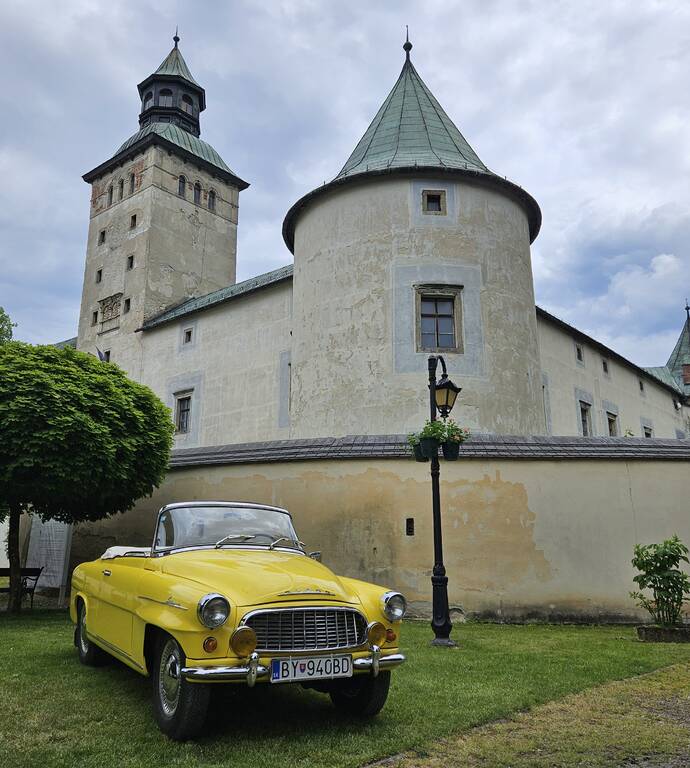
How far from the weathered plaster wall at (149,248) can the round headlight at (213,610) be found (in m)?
26.3

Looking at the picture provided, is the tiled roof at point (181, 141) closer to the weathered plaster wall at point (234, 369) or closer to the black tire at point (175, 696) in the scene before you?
the weathered plaster wall at point (234, 369)

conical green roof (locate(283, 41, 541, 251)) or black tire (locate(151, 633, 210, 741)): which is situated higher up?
conical green roof (locate(283, 41, 541, 251))

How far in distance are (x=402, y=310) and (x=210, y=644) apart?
1336 cm

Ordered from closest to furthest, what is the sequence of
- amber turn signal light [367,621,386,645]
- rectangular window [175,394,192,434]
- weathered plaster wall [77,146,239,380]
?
amber turn signal light [367,621,386,645], rectangular window [175,394,192,434], weathered plaster wall [77,146,239,380]

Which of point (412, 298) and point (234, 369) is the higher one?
point (234, 369)

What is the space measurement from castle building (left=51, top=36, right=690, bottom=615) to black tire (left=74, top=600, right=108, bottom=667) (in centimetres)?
567

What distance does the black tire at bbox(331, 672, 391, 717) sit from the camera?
4965mm

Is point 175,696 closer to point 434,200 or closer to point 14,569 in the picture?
point 14,569

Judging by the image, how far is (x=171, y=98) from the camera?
1521 inches

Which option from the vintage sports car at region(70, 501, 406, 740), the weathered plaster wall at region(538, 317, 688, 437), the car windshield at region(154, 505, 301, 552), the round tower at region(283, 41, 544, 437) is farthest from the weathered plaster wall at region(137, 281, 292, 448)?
the vintage sports car at region(70, 501, 406, 740)

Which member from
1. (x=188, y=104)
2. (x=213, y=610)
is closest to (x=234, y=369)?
(x=213, y=610)

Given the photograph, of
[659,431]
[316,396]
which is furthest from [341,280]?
[659,431]

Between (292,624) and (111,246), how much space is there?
32.6 metres

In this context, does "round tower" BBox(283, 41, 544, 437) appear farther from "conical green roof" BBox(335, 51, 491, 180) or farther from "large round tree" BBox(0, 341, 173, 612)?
"large round tree" BBox(0, 341, 173, 612)
